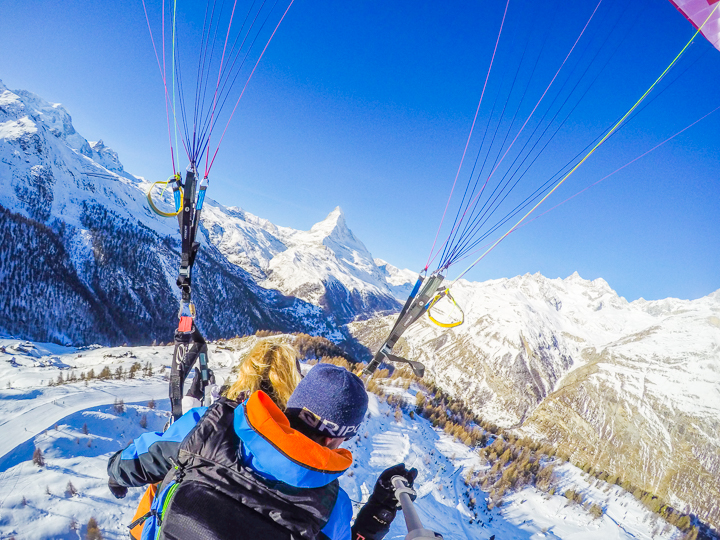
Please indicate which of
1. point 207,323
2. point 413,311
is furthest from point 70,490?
point 207,323

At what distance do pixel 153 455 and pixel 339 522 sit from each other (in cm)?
162

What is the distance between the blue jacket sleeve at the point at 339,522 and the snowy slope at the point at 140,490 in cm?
713

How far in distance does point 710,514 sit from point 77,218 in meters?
241

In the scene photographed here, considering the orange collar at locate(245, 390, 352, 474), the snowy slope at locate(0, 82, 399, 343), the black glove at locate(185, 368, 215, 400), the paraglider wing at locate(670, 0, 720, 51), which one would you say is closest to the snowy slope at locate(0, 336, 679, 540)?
the black glove at locate(185, 368, 215, 400)

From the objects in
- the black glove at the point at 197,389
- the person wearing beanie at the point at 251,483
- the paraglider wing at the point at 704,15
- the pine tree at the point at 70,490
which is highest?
the paraglider wing at the point at 704,15

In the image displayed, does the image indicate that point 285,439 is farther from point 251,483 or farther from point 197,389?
point 197,389

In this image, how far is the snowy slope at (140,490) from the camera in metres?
6.66

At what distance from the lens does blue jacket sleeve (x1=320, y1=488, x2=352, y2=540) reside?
6.38 ft

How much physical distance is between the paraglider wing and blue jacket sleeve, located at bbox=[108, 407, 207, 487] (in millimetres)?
13978

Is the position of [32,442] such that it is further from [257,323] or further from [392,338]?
[257,323]

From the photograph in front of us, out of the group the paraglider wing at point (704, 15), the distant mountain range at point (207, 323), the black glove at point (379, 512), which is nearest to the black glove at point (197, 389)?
the black glove at point (379, 512)

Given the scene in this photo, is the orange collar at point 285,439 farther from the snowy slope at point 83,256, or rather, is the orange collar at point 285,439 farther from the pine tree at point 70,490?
the snowy slope at point 83,256

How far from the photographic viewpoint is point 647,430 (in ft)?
412

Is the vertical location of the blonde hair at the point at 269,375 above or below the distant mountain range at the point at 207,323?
above
